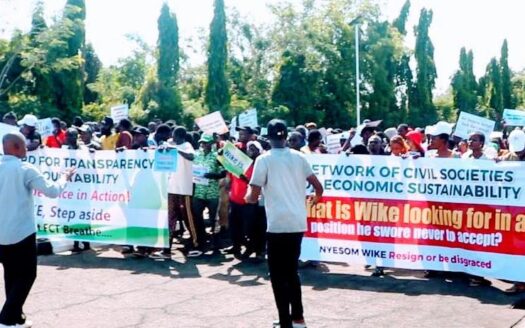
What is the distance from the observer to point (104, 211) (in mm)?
11094

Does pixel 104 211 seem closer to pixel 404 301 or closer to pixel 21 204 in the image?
pixel 21 204

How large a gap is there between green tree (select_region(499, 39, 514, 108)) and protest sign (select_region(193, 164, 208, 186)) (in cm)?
6044

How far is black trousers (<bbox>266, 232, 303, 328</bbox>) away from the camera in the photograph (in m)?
6.66

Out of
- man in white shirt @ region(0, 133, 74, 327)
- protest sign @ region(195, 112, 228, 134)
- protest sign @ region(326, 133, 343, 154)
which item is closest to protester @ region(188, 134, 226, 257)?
protest sign @ region(195, 112, 228, 134)

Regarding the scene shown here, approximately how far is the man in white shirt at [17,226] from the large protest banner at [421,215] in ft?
10.4

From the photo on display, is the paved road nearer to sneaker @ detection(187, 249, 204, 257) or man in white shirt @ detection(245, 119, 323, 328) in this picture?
sneaker @ detection(187, 249, 204, 257)

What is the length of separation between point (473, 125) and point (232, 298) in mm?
4817

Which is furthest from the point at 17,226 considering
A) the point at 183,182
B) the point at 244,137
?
the point at 244,137

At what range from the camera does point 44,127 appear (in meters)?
14.9

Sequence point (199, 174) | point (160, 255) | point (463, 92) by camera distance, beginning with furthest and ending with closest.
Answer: point (463, 92), point (199, 174), point (160, 255)

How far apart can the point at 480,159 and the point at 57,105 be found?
30.1 metres

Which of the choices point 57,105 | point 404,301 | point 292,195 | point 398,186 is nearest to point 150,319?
point 292,195

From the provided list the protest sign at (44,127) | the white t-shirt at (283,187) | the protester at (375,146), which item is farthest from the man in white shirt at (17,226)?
the protest sign at (44,127)

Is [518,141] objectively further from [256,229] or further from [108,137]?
[108,137]
